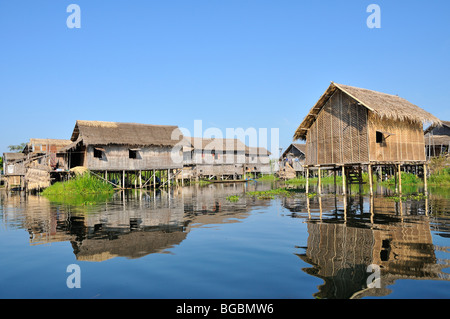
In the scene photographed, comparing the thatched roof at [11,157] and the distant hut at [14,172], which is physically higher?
the thatched roof at [11,157]

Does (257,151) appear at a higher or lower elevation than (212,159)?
higher

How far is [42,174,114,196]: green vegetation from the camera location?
23250 millimetres

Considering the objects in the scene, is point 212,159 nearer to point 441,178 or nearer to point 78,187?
point 78,187

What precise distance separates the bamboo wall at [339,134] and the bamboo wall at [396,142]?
0.48 m

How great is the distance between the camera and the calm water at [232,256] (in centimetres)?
441

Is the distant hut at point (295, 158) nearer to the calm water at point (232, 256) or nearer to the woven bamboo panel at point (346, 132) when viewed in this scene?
the woven bamboo panel at point (346, 132)

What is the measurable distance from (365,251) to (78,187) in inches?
852

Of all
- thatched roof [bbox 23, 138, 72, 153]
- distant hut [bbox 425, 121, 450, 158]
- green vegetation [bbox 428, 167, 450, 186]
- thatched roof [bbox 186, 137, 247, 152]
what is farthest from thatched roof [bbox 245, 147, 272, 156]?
green vegetation [bbox 428, 167, 450, 186]

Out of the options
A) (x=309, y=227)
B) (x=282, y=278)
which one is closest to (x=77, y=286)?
(x=282, y=278)

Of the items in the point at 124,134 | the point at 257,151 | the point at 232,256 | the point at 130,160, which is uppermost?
the point at 124,134

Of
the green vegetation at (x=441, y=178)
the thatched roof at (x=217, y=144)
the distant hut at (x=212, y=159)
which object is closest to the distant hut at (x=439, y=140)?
the green vegetation at (x=441, y=178)

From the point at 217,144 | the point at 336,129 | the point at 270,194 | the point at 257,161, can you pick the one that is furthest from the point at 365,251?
the point at 257,161

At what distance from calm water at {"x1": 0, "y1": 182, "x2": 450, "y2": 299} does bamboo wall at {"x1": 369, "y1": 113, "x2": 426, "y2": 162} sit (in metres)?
6.17

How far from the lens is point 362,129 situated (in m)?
15.8
